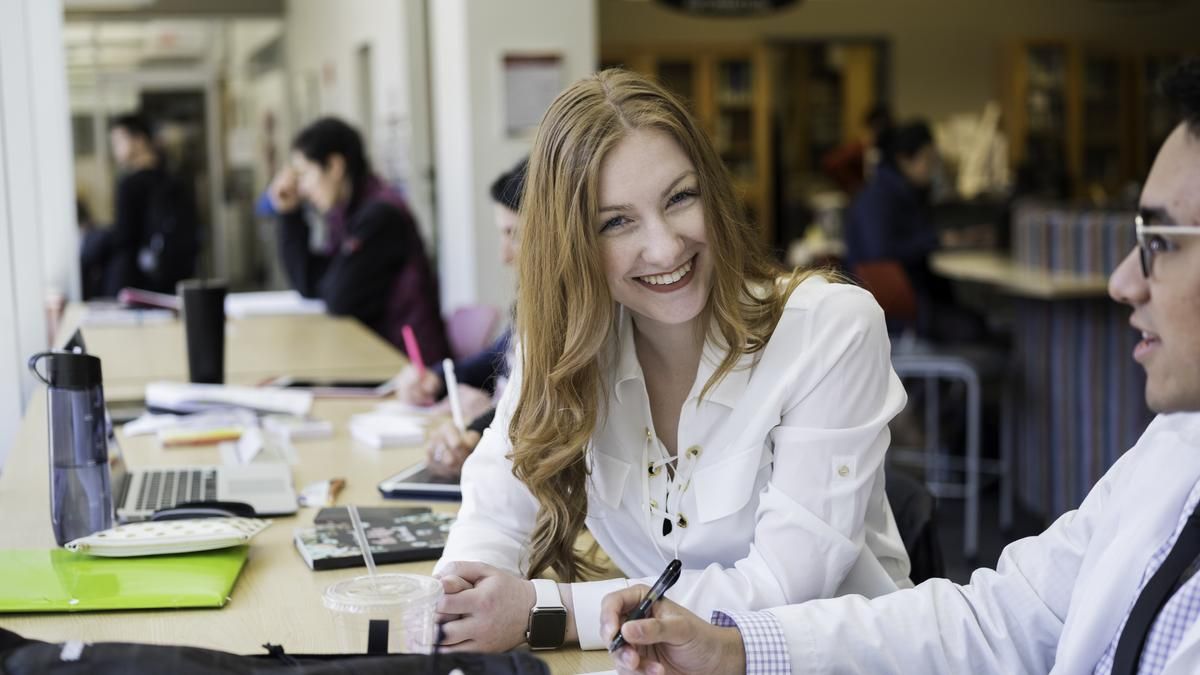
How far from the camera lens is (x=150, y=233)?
23.9ft

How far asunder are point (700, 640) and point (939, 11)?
11.2 metres

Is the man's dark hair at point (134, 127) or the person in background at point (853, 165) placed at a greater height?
the man's dark hair at point (134, 127)

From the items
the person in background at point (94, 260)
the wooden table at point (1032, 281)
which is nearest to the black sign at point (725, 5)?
the wooden table at point (1032, 281)

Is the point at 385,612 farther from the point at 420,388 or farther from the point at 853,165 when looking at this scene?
the point at 853,165

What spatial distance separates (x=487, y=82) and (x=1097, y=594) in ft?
16.5

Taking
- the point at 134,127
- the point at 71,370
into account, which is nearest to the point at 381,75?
the point at 134,127

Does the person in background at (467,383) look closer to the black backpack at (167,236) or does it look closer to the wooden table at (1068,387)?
the wooden table at (1068,387)

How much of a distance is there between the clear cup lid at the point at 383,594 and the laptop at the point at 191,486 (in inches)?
27.2

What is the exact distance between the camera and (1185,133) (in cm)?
116

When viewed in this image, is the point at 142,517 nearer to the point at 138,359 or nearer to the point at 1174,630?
the point at 1174,630

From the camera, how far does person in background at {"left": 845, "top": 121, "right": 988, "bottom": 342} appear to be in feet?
18.4

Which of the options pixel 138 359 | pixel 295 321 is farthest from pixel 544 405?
pixel 295 321

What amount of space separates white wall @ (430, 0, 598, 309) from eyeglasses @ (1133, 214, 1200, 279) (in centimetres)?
485

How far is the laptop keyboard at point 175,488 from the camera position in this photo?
2.09m
